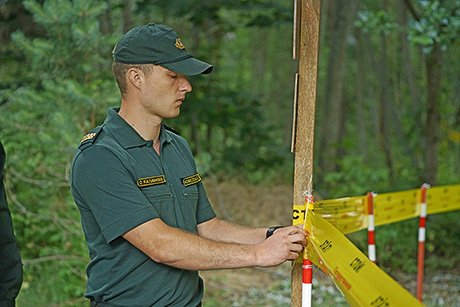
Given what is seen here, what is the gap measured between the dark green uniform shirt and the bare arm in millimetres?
63

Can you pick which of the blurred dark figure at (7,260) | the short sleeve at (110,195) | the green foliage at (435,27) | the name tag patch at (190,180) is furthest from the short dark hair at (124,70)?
the green foliage at (435,27)

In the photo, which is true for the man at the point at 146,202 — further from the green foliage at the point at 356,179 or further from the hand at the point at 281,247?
the green foliage at the point at 356,179

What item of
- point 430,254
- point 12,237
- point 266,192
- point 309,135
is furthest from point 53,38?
point 266,192

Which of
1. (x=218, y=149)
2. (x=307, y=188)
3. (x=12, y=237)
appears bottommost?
(x=218, y=149)

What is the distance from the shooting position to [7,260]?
2.95 metres

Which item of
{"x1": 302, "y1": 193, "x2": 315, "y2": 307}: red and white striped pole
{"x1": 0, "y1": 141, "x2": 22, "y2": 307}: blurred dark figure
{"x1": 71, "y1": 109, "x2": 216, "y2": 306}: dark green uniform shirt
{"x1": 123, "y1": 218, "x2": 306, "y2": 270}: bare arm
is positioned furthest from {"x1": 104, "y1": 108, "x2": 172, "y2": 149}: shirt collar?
{"x1": 302, "y1": 193, "x2": 315, "y2": 307}: red and white striped pole

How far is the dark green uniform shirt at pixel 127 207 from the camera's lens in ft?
7.77

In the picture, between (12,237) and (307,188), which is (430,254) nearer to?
(307,188)

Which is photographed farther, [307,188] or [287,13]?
[287,13]

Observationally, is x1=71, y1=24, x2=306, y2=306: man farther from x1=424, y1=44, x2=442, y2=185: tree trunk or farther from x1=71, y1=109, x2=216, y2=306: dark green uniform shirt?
x1=424, y1=44, x2=442, y2=185: tree trunk

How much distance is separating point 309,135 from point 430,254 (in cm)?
559

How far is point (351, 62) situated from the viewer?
19125mm

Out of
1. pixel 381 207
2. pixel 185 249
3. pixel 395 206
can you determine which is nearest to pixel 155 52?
pixel 185 249

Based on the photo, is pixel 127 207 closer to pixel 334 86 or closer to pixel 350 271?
pixel 350 271
